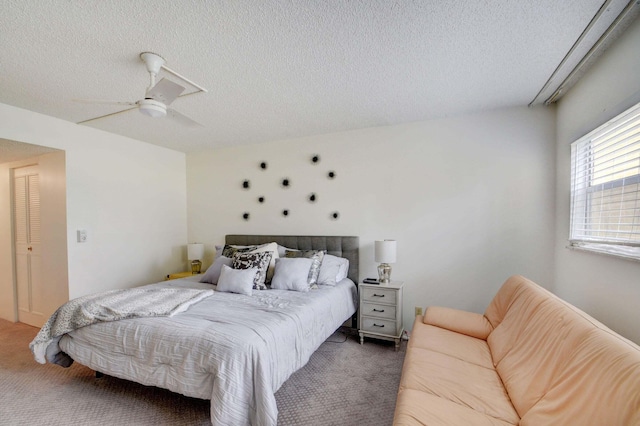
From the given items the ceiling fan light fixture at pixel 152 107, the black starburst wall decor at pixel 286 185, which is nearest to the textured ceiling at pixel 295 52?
the ceiling fan light fixture at pixel 152 107

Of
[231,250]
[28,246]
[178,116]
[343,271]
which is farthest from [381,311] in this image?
[28,246]

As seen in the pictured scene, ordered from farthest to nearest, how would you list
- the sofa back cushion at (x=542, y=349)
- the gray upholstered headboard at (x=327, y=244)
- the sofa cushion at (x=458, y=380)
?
the gray upholstered headboard at (x=327, y=244) < the sofa cushion at (x=458, y=380) < the sofa back cushion at (x=542, y=349)

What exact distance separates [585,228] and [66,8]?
386cm

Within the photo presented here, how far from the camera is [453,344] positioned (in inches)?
83.9

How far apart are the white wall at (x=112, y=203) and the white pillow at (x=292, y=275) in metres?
2.30

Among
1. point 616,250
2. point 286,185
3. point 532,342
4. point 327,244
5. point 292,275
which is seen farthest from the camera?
point 286,185

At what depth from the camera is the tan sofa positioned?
105cm

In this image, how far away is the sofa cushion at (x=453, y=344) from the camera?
77.4 inches

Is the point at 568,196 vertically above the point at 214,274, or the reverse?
the point at 568,196

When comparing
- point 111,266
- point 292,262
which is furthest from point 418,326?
point 111,266

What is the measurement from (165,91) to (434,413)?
2553 millimetres

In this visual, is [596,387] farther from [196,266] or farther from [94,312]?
[196,266]

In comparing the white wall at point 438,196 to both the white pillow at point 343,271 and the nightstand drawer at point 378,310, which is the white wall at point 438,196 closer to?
the white pillow at point 343,271

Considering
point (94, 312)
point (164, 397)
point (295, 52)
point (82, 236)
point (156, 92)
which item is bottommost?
point (164, 397)
